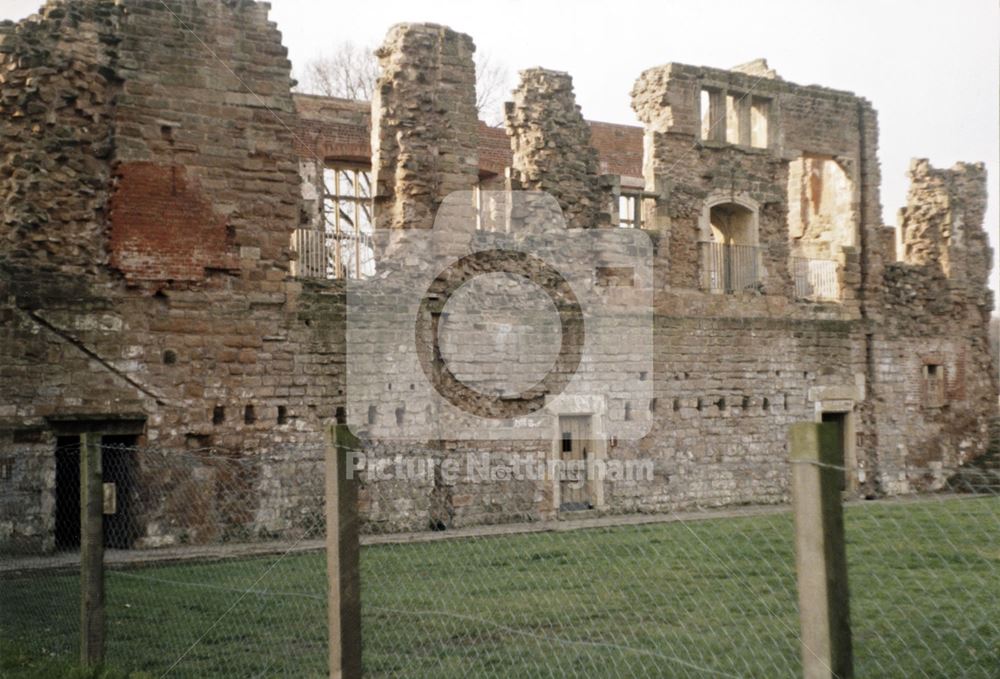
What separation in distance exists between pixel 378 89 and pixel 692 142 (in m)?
6.82

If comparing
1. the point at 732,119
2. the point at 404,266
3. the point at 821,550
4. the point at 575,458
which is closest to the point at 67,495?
the point at 404,266

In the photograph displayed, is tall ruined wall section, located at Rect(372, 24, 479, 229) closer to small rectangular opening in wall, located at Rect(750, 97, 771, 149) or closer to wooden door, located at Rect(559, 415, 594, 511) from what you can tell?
wooden door, located at Rect(559, 415, 594, 511)

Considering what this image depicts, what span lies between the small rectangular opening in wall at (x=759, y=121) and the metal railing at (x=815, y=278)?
8.43 feet

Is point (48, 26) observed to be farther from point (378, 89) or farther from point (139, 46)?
point (378, 89)

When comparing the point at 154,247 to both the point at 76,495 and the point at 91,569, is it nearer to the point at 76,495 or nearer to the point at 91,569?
the point at 76,495

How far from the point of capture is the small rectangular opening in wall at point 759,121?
72.1 ft

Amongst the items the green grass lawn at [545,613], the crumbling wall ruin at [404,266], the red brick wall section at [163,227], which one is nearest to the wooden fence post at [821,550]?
the green grass lawn at [545,613]

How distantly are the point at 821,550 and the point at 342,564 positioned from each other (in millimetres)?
2482

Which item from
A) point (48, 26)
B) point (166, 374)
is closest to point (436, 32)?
point (48, 26)

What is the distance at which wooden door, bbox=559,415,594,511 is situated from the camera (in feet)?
58.2

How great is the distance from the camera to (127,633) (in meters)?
8.62

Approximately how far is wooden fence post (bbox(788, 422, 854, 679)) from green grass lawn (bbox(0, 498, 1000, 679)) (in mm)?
1701

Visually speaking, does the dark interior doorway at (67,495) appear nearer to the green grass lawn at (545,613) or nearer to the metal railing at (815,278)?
the green grass lawn at (545,613)

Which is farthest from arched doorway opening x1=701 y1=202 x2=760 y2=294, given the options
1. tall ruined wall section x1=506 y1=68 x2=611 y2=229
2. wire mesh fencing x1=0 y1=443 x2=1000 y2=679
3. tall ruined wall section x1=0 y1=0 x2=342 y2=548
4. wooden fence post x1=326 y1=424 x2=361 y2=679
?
wooden fence post x1=326 y1=424 x2=361 y2=679
